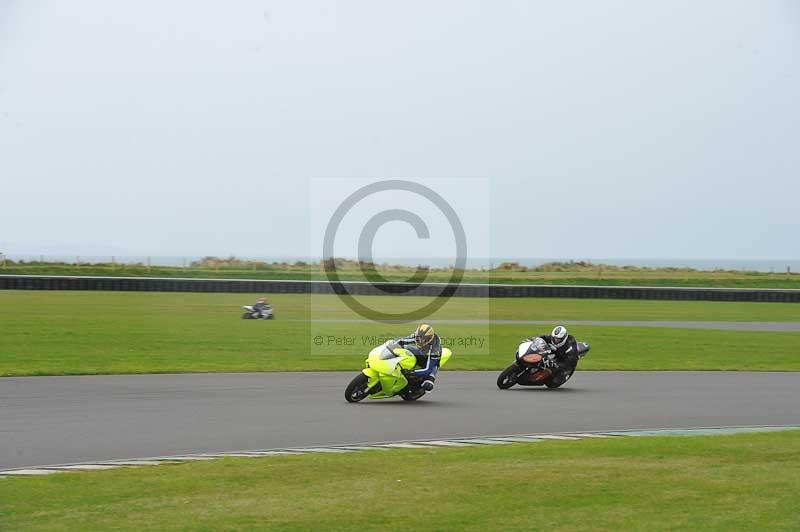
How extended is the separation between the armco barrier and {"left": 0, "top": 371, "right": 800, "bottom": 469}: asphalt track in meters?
32.5

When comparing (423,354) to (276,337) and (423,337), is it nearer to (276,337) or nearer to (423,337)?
(423,337)

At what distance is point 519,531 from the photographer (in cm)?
873

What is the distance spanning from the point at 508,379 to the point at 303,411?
5.75 metres

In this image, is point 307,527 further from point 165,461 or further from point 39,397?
point 39,397

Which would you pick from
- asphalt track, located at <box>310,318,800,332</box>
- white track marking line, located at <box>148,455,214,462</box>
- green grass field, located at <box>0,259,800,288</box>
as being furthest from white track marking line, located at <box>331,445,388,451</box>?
green grass field, located at <box>0,259,800,288</box>

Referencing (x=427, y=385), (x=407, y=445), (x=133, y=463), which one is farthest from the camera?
(x=427, y=385)

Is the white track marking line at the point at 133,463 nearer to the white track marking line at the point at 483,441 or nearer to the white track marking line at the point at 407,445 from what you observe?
the white track marking line at the point at 407,445

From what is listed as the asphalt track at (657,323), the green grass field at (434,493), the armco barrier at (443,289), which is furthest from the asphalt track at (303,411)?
the armco barrier at (443,289)

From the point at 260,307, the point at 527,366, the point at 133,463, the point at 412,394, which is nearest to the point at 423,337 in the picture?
the point at 412,394

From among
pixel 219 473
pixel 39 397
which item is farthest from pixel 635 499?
pixel 39 397

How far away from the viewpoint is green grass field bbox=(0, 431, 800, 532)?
901 cm

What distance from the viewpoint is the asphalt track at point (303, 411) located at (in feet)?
44.0

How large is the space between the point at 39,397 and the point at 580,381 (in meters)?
11.1

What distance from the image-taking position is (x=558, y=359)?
21.3 meters
